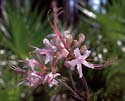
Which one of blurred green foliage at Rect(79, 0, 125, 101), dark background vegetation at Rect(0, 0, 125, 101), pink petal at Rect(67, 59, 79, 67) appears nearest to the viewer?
pink petal at Rect(67, 59, 79, 67)

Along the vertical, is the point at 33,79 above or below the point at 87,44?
above

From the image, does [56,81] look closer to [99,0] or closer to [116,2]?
[116,2]

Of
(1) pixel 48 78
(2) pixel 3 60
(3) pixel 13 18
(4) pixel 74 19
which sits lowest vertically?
(4) pixel 74 19

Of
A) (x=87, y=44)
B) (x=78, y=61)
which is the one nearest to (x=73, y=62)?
(x=78, y=61)

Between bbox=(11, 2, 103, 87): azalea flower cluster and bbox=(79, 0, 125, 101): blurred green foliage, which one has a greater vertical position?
bbox=(11, 2, 103, 87): azalea flower cluster

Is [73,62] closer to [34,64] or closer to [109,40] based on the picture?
[34,64]

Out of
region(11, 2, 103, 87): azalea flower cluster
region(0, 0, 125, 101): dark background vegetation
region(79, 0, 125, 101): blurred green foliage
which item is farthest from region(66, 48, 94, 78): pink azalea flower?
region(79, 0, 125, 101): blurred green foliage

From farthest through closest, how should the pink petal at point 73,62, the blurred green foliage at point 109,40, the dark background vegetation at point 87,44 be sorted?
the blurred green foliage at point 109,40
the dark background vegetation at point 87,44
the pink petal at point 73,62

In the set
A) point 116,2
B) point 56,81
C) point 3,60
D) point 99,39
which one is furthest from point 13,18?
point 56,81

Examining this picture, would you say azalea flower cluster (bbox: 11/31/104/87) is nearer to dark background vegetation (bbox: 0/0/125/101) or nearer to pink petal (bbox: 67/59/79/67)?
pink petal (bbox: 67/59/79/67)

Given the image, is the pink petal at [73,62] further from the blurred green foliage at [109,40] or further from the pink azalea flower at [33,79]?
the blurred green foliage at [109,40]

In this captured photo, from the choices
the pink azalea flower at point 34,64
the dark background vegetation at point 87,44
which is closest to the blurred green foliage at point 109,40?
the dark background vegetation at point 87,44
